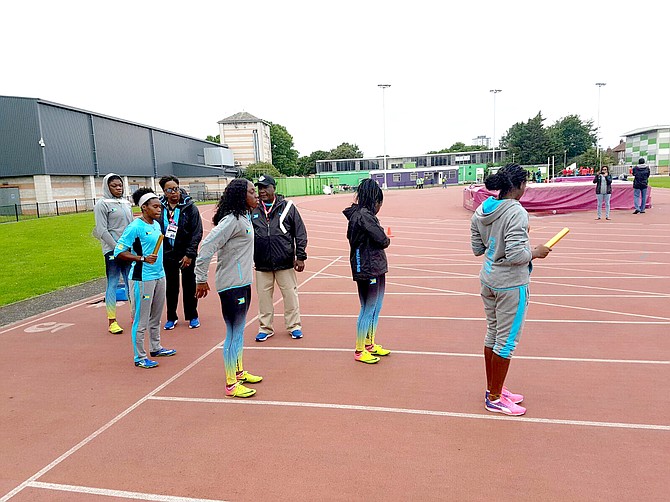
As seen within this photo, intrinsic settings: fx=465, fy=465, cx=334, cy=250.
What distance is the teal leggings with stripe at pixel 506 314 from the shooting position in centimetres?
347

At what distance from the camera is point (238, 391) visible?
4160 millimetres

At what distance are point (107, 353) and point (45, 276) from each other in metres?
6.35

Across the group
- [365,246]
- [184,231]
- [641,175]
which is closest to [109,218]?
[184,231]

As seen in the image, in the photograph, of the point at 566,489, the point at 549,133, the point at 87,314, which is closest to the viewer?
the point at 566,489

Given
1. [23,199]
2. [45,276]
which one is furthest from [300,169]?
[45,276]

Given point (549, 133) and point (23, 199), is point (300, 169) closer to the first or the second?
point (549, 133)

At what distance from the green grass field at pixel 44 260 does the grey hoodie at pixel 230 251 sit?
632cm

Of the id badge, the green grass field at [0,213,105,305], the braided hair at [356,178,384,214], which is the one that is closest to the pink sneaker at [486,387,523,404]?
the braided hair at [356,178,384,214]

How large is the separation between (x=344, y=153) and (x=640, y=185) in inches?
3318

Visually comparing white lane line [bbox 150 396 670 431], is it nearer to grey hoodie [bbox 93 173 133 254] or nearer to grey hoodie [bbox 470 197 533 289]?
grey hoodie [bbox 470 197 533 289]

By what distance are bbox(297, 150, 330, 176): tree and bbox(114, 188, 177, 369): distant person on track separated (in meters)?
95.3

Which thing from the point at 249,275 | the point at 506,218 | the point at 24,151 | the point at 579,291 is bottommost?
the point at 579,291

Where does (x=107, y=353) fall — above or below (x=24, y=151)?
below

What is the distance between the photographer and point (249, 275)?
4.16 metres
